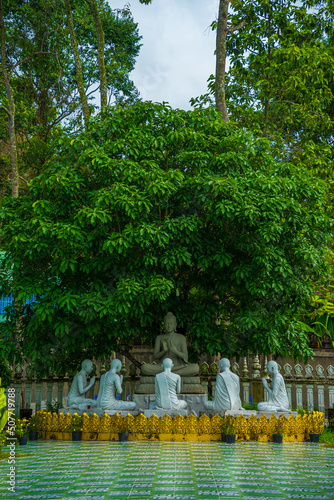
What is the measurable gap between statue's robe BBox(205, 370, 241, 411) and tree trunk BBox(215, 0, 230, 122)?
727 cm

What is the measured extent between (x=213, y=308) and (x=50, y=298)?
3.86m

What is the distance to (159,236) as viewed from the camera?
11039mm

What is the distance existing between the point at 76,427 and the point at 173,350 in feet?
10.1

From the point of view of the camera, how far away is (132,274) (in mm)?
11609

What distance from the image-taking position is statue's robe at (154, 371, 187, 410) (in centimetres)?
1121

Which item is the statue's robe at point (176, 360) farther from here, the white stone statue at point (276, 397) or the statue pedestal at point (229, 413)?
the white stone statue at point (276, 397)

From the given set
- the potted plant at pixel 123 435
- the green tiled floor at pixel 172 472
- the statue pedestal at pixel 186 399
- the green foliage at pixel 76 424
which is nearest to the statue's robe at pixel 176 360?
the statue pedestal at pixel 186 399

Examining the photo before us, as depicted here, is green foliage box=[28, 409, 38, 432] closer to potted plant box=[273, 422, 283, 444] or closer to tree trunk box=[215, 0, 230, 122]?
potted plant box=[273, 422, 283, 444]

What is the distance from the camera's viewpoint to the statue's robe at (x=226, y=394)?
11.0 metres

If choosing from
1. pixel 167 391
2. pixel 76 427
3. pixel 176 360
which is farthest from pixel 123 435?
pixel 176 360

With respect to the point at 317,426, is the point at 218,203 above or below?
above

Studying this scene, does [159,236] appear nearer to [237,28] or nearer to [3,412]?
[3,412]

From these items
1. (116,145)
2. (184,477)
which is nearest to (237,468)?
(184,477)

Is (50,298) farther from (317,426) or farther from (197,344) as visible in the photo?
(317,426)
